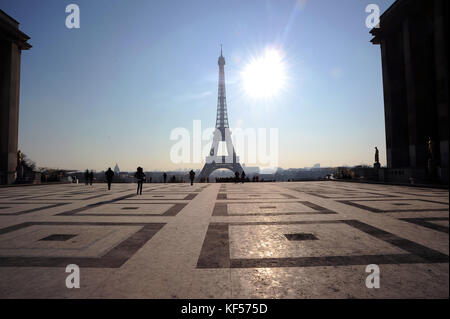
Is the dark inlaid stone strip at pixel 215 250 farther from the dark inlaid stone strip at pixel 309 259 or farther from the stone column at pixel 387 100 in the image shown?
the stone column at pixel 387 100

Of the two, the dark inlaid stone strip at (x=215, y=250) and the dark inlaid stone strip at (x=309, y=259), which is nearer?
the dark inlaid stone strip at (x=309, y=259)

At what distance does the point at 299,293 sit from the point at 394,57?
3479 cm

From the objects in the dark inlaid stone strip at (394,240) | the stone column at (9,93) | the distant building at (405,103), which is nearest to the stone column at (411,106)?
the distant building at (405,103)

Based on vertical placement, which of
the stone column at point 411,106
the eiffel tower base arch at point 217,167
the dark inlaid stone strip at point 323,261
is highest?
the stone column at point 411,106

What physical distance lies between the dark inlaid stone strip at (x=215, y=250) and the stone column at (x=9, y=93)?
1164 inches

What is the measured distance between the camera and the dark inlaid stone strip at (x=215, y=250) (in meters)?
3.86

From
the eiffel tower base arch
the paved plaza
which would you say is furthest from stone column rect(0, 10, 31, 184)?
the eiffel tower base arch

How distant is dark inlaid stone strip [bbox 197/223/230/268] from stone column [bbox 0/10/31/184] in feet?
97.0

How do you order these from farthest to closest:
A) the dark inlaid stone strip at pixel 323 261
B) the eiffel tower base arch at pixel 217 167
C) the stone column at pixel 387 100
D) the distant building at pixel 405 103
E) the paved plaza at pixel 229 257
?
the eiffel tower base arch at pixel 217 167 → the stone column at pixel 387 100 → the distant building at pixel 405 103 → the dark inlaid stone strip at pixel 323 261 → the paved plaza at pixel 229 257

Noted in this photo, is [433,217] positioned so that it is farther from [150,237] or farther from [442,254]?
[150,237]

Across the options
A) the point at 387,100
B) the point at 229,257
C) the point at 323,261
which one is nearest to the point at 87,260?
the point at 229,257

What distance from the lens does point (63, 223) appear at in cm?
668

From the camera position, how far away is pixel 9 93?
89.6 feet

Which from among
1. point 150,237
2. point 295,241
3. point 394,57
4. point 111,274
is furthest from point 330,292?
point 394,57
